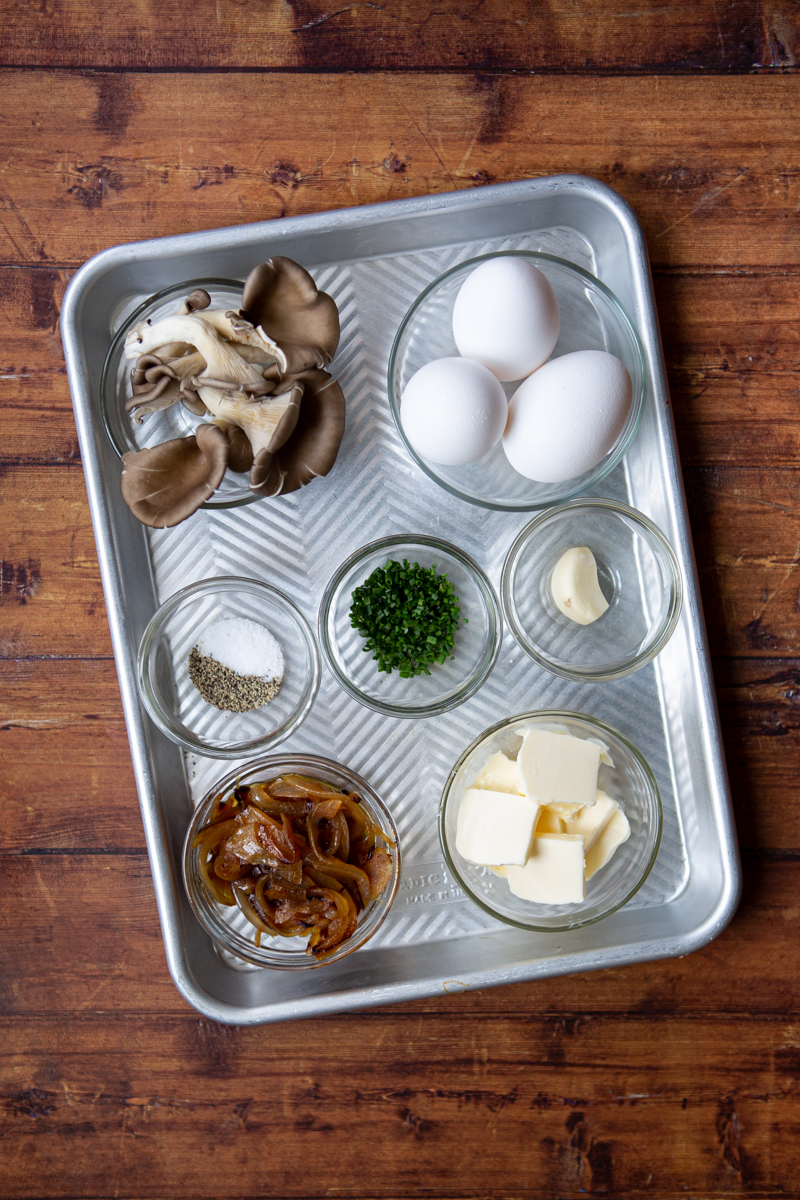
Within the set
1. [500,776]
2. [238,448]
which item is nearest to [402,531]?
[238,448]

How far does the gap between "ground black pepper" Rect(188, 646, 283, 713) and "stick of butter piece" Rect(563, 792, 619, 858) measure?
16.7 inches

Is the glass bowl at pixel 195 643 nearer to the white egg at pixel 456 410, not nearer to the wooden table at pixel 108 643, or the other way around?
the wooden table at pixel 108 643

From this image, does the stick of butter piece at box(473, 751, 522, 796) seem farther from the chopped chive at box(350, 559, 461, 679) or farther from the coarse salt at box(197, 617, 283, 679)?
the coarse salt at box(197, 617, 283, 679)

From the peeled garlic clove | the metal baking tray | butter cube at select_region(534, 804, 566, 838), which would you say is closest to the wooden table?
the metal baking tray

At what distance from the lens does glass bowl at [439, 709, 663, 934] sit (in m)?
1.03

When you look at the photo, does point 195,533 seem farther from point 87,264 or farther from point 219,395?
point 87,264

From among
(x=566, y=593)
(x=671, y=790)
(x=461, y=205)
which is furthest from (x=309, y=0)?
(x=671, y=790)

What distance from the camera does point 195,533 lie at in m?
1.08

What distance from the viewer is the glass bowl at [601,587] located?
1.06 metres

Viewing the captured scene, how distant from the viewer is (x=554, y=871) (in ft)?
3.26

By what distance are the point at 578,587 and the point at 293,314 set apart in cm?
53

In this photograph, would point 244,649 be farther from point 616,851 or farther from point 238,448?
point 616,851

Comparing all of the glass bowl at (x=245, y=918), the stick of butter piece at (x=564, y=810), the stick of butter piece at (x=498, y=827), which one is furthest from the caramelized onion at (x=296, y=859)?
the stick of butter piece at (x=564, y=810)

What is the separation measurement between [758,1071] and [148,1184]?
37.4 inches
